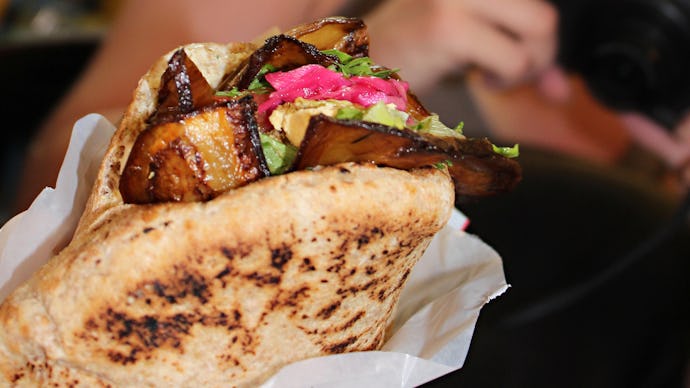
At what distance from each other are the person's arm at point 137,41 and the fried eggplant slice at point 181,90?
5.33 feet

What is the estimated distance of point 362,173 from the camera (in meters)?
0.93

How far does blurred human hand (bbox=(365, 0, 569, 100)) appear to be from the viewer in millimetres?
2420

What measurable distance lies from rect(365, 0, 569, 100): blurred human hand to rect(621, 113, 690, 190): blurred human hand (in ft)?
1.28

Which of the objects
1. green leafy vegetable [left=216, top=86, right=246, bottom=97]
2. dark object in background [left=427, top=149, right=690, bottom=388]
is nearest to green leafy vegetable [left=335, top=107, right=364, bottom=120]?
green leafy vegetable [left=216, top=86, right=246, bottom=97]

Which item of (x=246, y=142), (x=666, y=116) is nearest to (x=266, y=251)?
(x=246, y=142)

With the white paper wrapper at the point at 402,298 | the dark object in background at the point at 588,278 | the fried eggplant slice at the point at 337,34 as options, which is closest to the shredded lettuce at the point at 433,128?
the fried eggplant slice at the point at 337,34

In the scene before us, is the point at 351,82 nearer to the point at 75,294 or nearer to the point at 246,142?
the point at 246,142

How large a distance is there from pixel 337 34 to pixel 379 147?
37cm

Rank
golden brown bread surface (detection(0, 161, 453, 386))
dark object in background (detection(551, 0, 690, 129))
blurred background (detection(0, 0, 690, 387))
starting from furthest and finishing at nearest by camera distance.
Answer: blurred background (detection(0, 0, 690, 387))
dark object in background (detection(551, 0, 690, 129))
golden brown bread surface (detection(0, 161, 453, 386))

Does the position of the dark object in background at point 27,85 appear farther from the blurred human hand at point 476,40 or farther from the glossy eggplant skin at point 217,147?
the glossy eggplant skin at point 217,147

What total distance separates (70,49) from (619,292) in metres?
2.68

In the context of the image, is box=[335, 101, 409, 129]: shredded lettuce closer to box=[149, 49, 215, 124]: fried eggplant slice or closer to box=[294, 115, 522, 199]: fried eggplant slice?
box=[294, 115, 522, 199]: fried eggplant slice

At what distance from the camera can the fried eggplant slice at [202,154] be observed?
3.08 feet

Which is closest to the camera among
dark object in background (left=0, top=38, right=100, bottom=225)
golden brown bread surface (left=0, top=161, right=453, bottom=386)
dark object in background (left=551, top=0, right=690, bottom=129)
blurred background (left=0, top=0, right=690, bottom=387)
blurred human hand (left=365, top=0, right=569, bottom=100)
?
golden brown bread surface (left=0, top=161, right=453, bottom=386)
